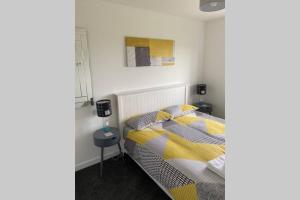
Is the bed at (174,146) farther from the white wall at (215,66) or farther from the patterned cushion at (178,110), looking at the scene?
the white wall at (215,66)

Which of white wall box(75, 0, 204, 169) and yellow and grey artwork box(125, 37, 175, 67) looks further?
yellow and grey artwork box(125, 37, 175, 67)

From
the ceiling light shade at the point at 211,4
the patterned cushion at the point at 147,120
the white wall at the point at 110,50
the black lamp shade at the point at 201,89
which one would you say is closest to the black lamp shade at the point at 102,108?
the white wall at the point at 110,50

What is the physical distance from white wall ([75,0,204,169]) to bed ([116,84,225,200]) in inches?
9.0

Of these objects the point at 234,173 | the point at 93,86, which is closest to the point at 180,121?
the point at 93,86

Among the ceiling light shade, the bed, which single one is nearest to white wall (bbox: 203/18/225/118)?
the bed

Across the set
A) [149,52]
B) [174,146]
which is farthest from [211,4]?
[174,146]

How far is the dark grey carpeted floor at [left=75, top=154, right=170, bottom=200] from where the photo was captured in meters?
1.91

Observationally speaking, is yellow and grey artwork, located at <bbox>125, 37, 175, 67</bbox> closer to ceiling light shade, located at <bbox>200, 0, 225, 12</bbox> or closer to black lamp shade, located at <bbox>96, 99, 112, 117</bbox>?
black lamp shade, located at <bbox>96, 99, 112, 117</bbox>

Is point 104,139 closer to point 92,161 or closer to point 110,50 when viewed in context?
point 92,161

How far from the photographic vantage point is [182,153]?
1.84 meters

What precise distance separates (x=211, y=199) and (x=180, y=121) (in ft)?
4.73

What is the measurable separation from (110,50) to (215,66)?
7.52 ft

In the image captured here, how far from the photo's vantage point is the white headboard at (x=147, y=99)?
254cm

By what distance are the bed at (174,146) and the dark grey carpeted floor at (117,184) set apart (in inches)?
6.4
